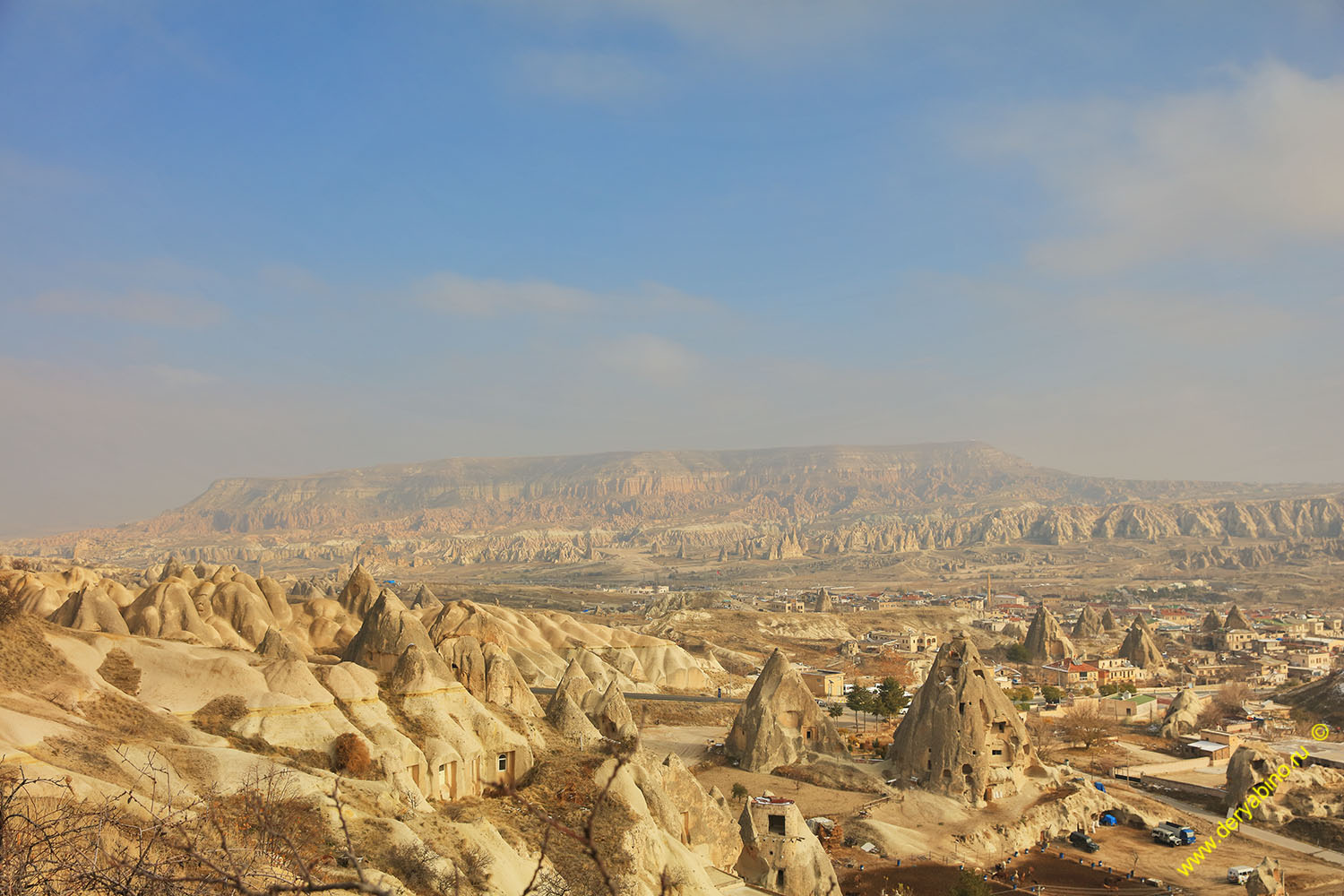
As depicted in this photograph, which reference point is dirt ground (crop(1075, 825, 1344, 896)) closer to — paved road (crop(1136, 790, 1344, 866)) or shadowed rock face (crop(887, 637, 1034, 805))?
paved road (crop(1136, 790, 1344, 866))

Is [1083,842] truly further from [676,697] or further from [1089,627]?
[1089,627]

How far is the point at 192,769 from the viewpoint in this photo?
20328mm

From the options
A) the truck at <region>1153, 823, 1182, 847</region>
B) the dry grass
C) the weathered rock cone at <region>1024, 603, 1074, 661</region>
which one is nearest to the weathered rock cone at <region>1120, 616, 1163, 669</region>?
the weathered rock cone at <region>1024, 603, 1074, 661</region>

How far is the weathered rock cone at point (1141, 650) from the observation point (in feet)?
323

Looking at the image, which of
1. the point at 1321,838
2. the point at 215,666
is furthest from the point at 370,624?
the point at 1321,838

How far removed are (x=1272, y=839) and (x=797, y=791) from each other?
2114 centimetres

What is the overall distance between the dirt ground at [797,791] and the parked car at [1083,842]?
823 cm

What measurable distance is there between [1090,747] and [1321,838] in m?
16.6

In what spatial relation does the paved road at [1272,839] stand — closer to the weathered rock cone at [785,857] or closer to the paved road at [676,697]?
the weathered rock cone at [785,857]

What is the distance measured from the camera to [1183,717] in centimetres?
6556

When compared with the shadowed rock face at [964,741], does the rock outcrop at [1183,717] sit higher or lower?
lower

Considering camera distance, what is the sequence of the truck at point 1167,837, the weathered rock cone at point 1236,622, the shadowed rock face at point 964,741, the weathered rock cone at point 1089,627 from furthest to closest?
the weathered rock cone at point 1089,627
the weathered rock cone at point 1236,622
the shadowed rock face at point 964,741
the truck at point 1167,837

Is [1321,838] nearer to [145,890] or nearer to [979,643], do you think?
[145,890]

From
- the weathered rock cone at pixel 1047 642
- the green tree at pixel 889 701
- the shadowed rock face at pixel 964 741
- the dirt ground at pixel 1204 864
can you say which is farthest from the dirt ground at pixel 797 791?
the weathered rock cone at pixel 1047 642
